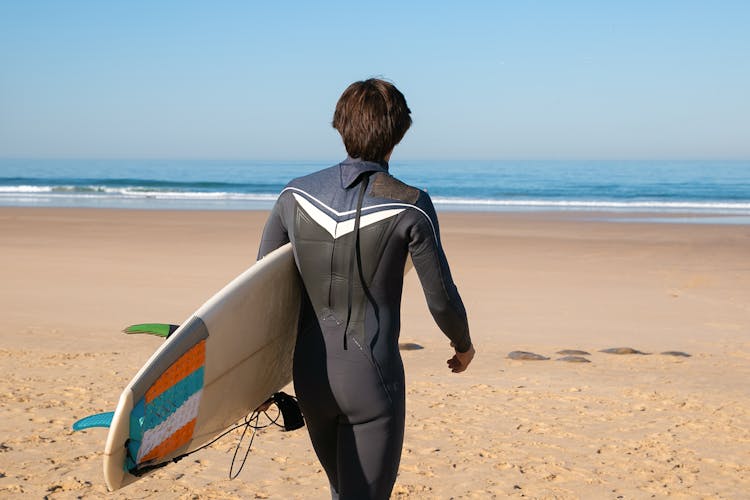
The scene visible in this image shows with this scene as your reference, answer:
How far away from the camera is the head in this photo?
208 cm

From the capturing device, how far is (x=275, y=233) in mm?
2230

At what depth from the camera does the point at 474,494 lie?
364 cm

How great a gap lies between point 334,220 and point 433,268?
0.27m

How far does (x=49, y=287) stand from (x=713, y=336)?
670 cm

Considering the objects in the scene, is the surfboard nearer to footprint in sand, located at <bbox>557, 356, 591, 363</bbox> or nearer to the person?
the person

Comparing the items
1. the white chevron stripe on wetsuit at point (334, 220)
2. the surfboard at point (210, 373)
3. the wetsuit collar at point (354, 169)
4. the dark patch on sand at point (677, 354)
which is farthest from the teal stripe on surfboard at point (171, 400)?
the dark patch on sand at point (677, 354)

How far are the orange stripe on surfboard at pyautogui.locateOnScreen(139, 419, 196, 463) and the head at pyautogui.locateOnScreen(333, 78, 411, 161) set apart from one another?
87cm

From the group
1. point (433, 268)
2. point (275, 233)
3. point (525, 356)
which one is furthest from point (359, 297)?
point (525, 356)

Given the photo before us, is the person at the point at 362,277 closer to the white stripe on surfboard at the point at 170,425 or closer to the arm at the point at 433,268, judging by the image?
the arm at the point at 433,268

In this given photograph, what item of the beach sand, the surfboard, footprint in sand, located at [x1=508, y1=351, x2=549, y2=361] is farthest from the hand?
footprint in sand, located at [x1=508, y1=351, x2=549, y2=361]

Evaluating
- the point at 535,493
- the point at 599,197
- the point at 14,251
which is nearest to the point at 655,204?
the point at 599,197

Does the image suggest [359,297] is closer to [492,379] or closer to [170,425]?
[170,425]

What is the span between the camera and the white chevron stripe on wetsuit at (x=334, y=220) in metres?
2.06

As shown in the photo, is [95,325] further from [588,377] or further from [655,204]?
[655,204]
